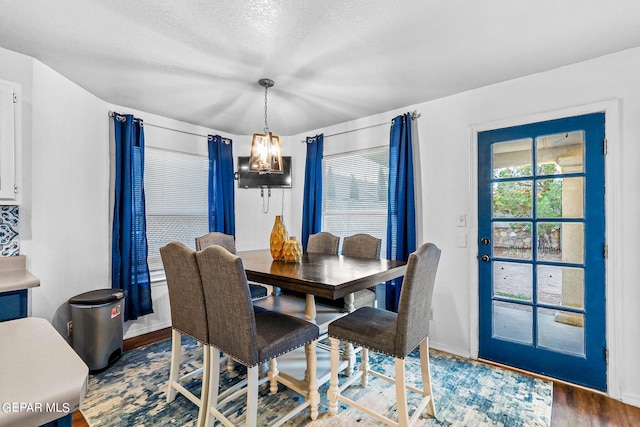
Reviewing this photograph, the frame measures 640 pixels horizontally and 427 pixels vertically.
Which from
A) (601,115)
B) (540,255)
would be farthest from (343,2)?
(540,255)

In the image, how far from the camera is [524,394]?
2.20m

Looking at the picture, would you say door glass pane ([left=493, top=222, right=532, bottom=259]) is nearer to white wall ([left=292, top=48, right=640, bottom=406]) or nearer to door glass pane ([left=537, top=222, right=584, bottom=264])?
door glass pane ([left=537, top=222, right=584, bottom=264])

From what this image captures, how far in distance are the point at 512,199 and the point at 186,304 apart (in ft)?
8.79

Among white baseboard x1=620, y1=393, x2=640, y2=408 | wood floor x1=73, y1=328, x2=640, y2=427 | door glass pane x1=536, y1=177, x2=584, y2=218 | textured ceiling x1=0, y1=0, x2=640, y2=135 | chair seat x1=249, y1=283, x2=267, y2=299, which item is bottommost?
wood floor x1=73, y1=328, x2=640, y2=427

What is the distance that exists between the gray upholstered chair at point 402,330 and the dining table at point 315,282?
210 millimetres

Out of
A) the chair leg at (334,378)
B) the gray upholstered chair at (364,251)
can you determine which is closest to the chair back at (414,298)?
the chair leg at (334,378)

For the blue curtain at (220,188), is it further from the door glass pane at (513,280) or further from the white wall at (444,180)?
the door glass pane at (513,280)

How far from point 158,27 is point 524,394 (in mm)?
3473

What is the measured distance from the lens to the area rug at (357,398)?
75.5 inches

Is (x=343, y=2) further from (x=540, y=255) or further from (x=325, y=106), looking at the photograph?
(x=540, y=255)

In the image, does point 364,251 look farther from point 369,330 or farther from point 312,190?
point 312,190

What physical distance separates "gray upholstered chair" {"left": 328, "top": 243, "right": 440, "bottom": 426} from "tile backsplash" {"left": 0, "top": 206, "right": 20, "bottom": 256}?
2.29 meters

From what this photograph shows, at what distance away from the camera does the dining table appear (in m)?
1.71

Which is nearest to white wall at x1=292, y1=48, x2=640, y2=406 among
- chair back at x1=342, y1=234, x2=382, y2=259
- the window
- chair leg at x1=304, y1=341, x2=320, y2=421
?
the window
